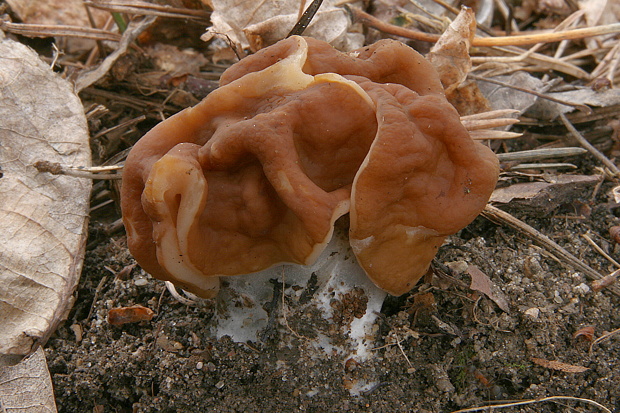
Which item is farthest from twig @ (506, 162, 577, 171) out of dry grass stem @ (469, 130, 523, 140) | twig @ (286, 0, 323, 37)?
twig @ (286, 0, 323, 37)

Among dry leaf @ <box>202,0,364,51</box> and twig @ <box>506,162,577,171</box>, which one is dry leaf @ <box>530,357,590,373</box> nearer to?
twig @ <box>506,162,577,171</box>

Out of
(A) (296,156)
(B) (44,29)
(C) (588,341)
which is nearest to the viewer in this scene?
(A) (296,156)

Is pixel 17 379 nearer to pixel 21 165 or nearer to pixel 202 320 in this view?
pixel 202 320

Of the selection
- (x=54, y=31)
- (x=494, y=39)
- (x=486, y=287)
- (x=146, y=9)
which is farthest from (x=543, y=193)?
(x=54, y=31)

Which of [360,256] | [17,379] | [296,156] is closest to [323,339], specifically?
[360,256]

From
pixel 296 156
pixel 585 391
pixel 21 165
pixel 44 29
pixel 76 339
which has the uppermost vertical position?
pixel 296 156

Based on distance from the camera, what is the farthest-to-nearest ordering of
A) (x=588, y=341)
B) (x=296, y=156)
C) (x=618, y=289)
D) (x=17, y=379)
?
(x=618, y=289) → (x=588, y=341) → (x=17, y=379) → (x=296, y=156)

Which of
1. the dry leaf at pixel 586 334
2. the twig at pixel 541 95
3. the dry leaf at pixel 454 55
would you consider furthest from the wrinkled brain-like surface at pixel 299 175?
the twig at pixel 541 95
